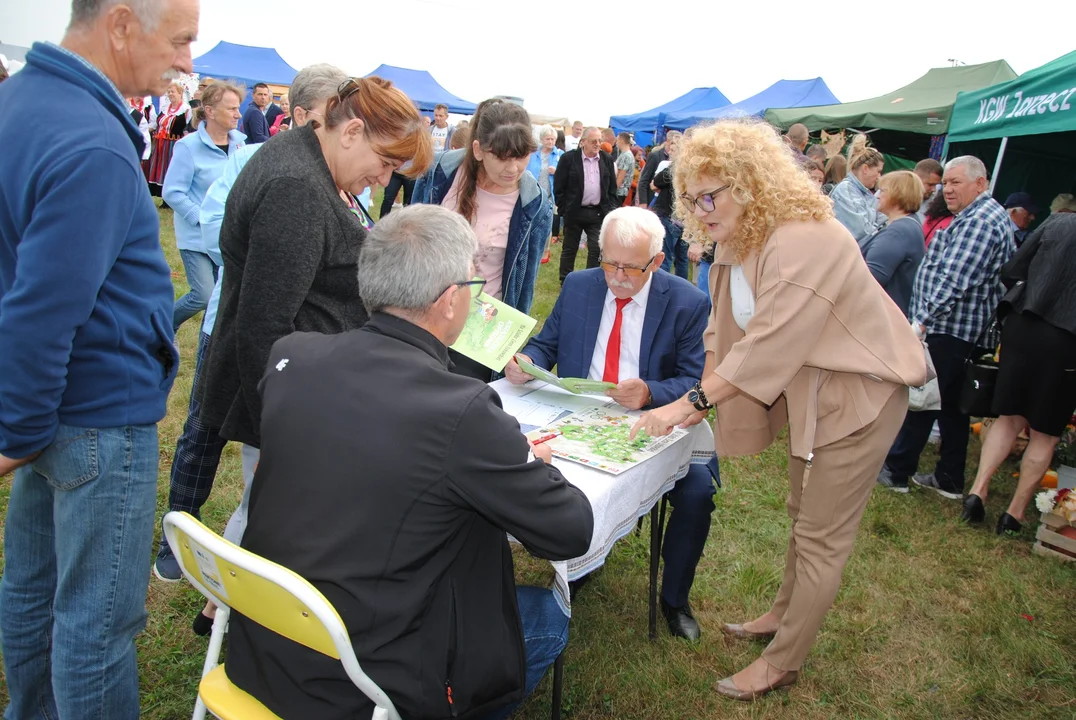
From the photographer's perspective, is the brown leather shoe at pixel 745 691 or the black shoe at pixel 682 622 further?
the black shoe at pixel 682 622

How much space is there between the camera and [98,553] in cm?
154

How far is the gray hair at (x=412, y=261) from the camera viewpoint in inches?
57.7

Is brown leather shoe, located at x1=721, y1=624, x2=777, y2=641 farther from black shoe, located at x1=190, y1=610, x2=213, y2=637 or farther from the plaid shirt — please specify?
the plaid shirt

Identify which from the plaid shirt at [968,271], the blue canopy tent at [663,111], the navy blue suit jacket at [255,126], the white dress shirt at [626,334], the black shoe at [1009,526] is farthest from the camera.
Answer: the blue canopy tent at [663,111]

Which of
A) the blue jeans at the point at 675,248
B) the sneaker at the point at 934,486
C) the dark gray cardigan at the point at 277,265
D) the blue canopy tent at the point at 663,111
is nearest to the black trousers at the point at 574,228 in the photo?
the blue jeans at the point at 675,248

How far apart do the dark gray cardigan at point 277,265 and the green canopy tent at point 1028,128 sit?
5.38 m

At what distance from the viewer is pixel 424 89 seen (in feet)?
78.5

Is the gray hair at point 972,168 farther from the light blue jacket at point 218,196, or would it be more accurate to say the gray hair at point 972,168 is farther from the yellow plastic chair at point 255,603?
the yellow plastic chair at point 255,603

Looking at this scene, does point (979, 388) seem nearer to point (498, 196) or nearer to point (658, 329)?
point (658, 329)

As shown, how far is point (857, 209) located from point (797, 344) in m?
3.70

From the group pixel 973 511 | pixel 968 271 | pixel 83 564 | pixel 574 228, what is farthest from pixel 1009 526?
pixel 574 228

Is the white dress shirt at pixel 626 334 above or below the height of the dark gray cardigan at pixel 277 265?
below

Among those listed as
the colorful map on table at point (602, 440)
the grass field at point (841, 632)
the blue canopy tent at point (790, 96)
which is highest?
the blue canopy tent at point (790, 96)

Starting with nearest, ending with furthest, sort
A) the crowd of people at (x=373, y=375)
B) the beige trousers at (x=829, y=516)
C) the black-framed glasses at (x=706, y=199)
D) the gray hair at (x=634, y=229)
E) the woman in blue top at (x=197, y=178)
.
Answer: the crowd of people at (x=373, y=375) < the black-framed glasses at (x=706, y=199) < the beige trousers at (x=829, y=516) < the gray hair at (x=634, y=229) < the woman in blue top at (x=197, y=178)
